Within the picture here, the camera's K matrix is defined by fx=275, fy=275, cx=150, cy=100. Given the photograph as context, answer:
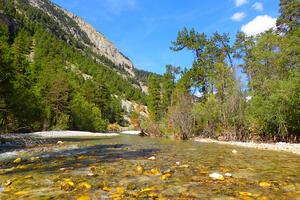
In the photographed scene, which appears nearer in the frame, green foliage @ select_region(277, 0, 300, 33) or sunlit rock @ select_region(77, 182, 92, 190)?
sunlit rock @ select_region(77, 182, 92, 190)

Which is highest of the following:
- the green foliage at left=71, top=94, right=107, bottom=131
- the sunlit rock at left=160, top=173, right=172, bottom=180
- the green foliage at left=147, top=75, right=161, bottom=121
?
the green foliage at left=147, top=75, right=161, bottom=121

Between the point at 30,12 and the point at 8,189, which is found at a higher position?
the point at 30,12

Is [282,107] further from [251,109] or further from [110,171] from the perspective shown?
[110,171]

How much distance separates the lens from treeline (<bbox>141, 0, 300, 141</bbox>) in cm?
2277

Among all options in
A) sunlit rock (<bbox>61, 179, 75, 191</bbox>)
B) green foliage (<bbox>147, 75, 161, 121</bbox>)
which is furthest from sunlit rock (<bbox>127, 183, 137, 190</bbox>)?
green foliage (<bbox>147, 75, 161, 121</bbox>)

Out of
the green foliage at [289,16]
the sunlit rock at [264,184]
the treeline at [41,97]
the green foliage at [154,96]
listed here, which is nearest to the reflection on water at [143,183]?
the sunlit rock at [264,184]

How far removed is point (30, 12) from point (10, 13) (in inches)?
1354

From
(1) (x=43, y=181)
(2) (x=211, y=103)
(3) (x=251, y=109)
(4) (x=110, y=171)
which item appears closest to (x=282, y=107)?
(3) (x=251, y=109)

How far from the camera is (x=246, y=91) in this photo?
94.3ft

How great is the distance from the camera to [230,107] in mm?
28891

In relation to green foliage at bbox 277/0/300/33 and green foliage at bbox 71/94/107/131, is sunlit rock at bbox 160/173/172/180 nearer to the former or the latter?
green foliage at bbox 277/0/300/33

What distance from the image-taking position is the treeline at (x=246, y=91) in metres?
22.8

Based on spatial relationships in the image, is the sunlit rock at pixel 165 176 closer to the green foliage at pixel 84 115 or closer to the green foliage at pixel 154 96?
the green foliage at pixel 84 115

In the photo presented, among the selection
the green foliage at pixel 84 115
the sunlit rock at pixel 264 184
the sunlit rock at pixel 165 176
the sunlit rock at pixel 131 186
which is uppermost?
the green foliage at pixel 84 115
